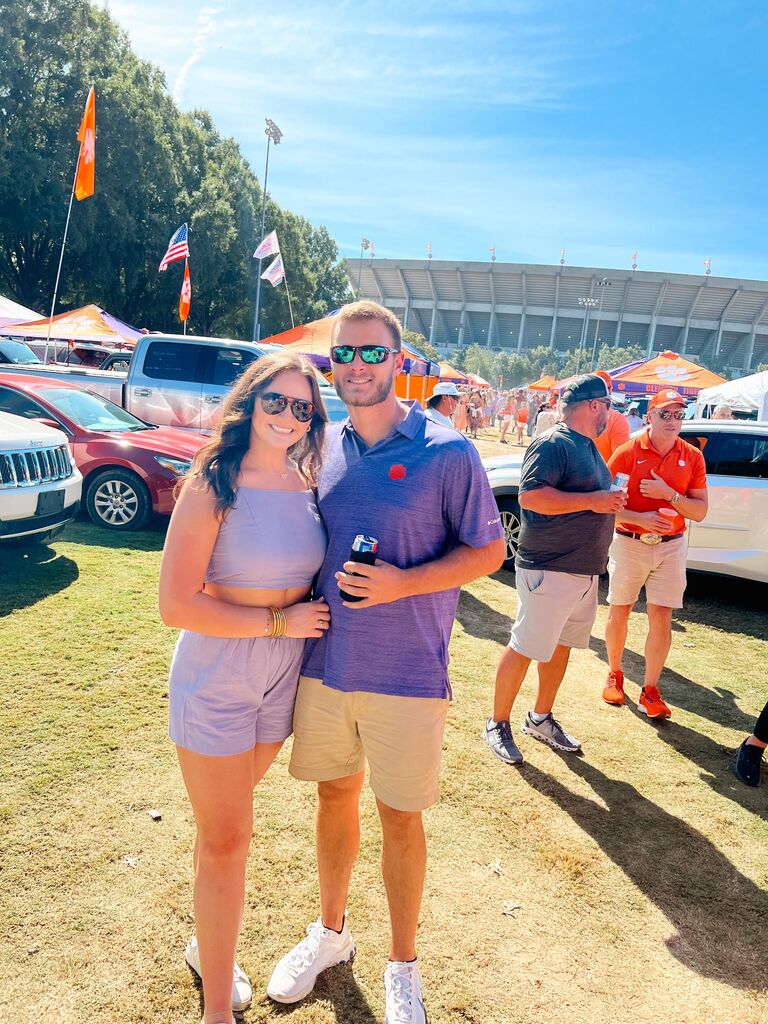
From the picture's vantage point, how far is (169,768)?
3.15 m

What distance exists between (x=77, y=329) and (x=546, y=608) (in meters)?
19.0

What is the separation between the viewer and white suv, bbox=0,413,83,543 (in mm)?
5008

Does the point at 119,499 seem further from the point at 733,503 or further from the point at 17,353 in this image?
the point at 17,353

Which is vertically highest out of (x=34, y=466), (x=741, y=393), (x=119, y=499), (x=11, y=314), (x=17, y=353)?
(x=11, y=314)

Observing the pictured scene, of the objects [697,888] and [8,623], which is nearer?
[697,888]

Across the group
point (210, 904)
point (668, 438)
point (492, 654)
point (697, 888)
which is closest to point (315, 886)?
point (210, 904)

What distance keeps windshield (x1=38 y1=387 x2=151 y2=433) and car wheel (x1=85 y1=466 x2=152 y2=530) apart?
0.62 meters

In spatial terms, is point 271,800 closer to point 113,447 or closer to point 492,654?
point 492,654

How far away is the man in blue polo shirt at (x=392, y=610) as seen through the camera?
184 centimetres

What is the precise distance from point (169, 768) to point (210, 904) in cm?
150

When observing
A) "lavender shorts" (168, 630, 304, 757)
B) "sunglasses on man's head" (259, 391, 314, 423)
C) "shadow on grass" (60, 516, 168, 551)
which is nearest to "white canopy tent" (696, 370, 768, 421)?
"shadow on grass" (60, 516, 168, 551)

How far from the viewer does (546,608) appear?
3.36 m

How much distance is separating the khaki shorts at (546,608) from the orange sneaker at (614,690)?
103 cm

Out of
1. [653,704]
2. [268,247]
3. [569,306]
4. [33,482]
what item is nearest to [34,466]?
[33,482]
